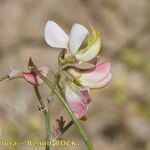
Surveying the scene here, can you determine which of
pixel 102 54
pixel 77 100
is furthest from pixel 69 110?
pixel 102 54

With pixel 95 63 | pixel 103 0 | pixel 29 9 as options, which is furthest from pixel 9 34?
pixel 95 63

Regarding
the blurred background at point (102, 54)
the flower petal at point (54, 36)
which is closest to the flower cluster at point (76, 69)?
the flower petal at point (54, 36)

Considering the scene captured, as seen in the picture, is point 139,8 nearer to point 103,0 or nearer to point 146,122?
point 103,0

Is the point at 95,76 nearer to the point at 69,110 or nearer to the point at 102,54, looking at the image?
the point at 69,110

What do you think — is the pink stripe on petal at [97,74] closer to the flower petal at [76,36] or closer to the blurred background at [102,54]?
the flower petal at [76,36]

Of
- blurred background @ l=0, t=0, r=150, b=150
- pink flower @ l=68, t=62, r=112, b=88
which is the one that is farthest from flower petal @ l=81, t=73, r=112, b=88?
blurred background @ l=0, t=0, r=150, b=150
